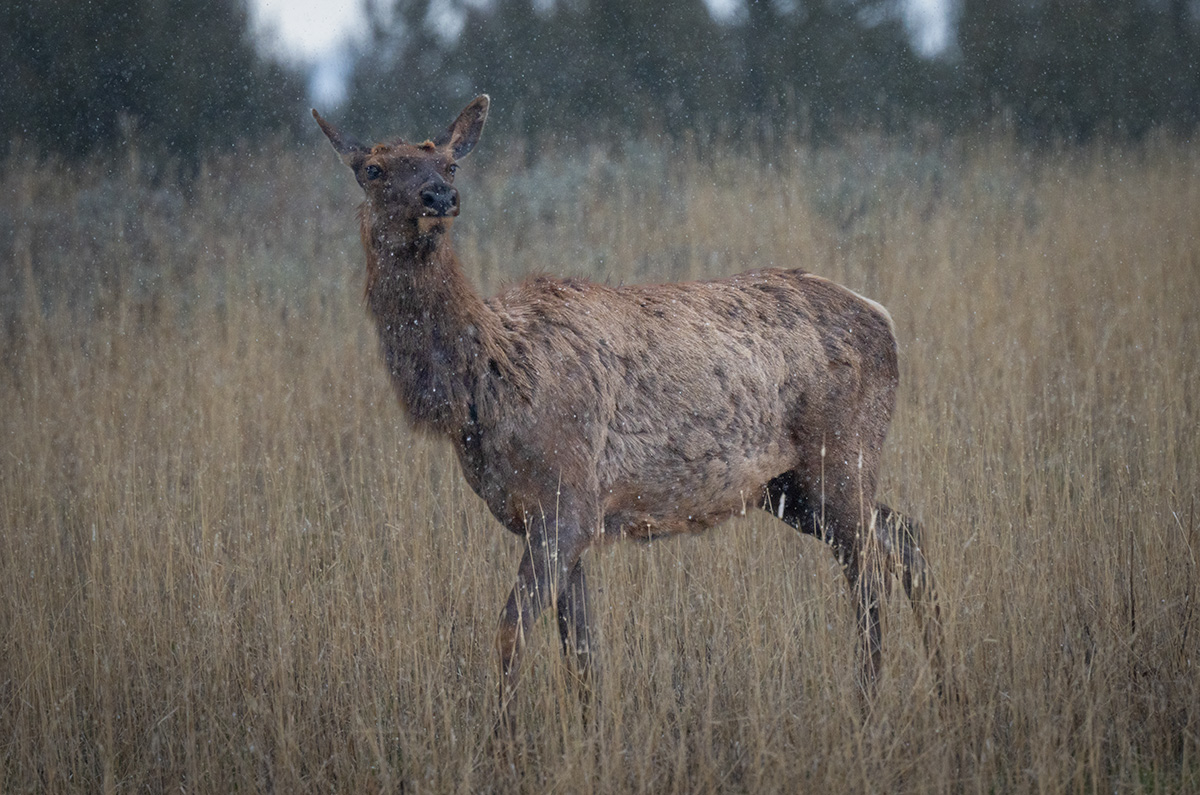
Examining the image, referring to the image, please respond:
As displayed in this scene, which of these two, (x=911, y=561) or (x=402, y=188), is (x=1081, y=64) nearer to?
(x=911, y=561)

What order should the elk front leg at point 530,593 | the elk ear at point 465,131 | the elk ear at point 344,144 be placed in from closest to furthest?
the elk front leg at point 530,593, the elk ear at point 344,144, the elk ear at point 465,131

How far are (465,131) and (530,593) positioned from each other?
2255 millimetres

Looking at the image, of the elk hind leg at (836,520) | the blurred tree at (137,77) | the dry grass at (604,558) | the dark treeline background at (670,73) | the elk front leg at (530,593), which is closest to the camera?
the dry grass at (604,558)

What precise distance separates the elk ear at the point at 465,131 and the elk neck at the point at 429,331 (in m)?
0.79

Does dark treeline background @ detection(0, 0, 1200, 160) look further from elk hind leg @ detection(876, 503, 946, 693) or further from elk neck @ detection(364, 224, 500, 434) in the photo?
elk neck @ detection(364, 224, 500, 434)

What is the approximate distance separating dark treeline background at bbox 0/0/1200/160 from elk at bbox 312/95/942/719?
7.79 metres

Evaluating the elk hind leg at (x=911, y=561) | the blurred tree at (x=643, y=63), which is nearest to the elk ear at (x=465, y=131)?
the elk hind leg at (x=911, y=561)

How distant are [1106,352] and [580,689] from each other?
535 cm

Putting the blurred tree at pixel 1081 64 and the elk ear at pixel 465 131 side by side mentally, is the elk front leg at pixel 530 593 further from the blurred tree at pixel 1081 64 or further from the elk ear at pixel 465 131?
the blurred tree at pixel 1081 64

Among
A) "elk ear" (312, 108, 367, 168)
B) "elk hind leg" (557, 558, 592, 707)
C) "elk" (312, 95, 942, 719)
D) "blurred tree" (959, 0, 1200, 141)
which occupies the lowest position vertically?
"elk hind leg" (557, 558, 592, 707)

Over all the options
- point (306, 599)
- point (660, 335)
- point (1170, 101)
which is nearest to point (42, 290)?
point (306, 599)

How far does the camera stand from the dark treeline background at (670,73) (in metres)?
12.2

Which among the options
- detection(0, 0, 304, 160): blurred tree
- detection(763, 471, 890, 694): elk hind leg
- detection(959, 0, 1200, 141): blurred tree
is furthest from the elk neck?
detection(959, 0, 1200, 141): blurred tree

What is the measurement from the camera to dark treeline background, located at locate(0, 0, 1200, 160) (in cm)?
1219
